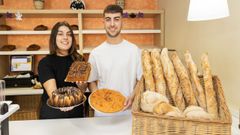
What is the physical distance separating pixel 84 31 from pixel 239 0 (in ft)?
6.93

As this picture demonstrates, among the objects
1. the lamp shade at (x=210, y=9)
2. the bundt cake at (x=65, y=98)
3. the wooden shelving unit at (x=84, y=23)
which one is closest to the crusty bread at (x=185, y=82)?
the lamp shade at (x=210, y=9)

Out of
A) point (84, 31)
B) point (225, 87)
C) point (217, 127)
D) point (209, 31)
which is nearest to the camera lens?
point (217, 127)

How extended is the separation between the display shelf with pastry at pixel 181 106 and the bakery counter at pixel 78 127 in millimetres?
313

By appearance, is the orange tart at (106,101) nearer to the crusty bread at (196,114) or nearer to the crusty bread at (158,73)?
the crusty bread at (158,73)

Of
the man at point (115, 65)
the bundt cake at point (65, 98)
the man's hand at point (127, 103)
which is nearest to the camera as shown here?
the bundt cake at point (65, 98)

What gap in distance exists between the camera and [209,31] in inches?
73.7

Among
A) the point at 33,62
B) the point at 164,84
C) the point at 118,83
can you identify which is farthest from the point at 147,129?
the point at 33,62

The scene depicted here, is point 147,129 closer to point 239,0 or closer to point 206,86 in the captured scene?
point 206,86

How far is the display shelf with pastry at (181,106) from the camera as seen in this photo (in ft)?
2.59

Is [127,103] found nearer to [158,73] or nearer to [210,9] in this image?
[158,73]

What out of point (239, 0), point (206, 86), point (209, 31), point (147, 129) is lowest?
point (147, 129)

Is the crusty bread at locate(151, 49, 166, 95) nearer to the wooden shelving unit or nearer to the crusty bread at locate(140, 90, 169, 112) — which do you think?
the crusty bread at locate(140, 90, 169, 112)

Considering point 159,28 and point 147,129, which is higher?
point 159,28

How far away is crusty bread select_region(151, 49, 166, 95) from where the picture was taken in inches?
41.1
